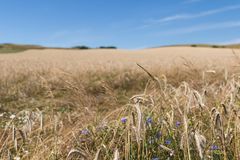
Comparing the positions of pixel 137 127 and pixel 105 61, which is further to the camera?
pixel 105 61

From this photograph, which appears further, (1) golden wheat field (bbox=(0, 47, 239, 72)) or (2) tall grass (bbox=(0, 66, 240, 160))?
(1) golden wheat field (bbox=(0, 47, 239, 72))

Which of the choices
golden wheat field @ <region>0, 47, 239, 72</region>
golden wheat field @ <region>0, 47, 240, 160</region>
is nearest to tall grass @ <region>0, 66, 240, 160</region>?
golden wheat field @ <region>0, 47, 240, 160</region>

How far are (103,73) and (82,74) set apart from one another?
0.74 m

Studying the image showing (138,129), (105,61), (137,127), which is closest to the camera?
(138,129)

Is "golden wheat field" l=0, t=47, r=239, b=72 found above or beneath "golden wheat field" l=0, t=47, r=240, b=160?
beneath

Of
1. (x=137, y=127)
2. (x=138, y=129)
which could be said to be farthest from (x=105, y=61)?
(x=138, y=129)

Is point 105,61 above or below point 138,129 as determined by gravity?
below

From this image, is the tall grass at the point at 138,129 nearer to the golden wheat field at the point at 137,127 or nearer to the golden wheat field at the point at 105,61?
the golden wheat field at the point at 137,127

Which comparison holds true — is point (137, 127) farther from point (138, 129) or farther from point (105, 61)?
point (105, 61)

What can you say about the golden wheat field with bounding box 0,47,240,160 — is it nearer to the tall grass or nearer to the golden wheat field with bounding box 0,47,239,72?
the tall grass

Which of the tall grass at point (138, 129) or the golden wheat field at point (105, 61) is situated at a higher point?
the tall grass at point (138, 129)

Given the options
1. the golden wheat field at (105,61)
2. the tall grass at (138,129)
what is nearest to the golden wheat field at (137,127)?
the tall grass at (138,129)

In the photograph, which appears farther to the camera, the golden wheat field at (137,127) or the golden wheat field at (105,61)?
the golden wheat field at (105,61)

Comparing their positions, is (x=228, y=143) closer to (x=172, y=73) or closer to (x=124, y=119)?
(x=124, y=119)
